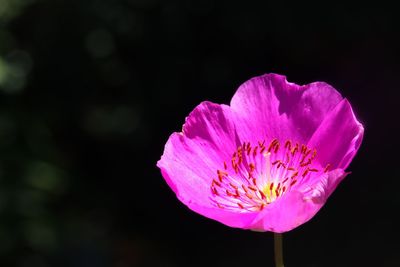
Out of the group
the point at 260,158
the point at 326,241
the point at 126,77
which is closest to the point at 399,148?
the point at 326,241

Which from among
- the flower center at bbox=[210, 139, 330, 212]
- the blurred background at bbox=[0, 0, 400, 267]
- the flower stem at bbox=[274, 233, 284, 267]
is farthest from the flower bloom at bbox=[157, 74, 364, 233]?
the blurred background at bbox=[0, 0, 400, 267]

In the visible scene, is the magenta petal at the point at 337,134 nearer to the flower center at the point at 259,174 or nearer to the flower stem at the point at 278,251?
the flower center at the point at 259,174

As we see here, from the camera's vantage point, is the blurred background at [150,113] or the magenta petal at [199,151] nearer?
the magenta petal at [199,151]

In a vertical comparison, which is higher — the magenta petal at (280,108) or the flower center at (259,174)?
the magenta petal at (280,108)

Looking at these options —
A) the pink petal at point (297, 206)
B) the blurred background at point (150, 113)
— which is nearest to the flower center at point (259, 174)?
the pink petal at point (297, 206)

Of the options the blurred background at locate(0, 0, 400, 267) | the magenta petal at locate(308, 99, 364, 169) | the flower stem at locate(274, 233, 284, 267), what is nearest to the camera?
the flower stem at locate(274, 233, 284, 267)

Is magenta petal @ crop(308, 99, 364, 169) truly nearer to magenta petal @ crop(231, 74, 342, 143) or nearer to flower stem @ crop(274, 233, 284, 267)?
magenta petal @ crop(231, 74, 342, 143)

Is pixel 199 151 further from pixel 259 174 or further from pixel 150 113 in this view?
pixel 150 113

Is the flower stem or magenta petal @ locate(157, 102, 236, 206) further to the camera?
magenta petal @ locate(157, 102, 236, 206)

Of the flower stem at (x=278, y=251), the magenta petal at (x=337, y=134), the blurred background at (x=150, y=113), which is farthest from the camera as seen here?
the blurred background at (x=150, y=113)
